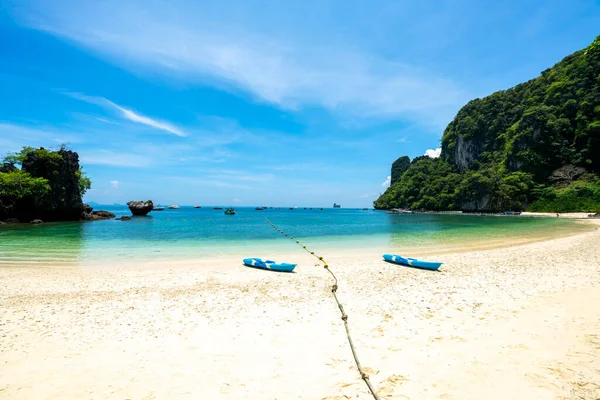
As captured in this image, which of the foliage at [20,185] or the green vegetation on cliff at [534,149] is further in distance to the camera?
the green vegetation on cliff at [534,149]

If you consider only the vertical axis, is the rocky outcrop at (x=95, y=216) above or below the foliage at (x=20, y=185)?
below

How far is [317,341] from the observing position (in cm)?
666

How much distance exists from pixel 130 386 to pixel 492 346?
24.3 feet

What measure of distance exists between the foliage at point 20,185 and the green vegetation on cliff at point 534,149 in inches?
4958

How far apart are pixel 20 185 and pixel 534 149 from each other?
140 m

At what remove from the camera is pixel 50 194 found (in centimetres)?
5484

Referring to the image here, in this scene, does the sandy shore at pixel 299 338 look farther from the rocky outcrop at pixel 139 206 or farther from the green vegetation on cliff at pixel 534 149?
the green vegetation on cliff at pixel 534 149

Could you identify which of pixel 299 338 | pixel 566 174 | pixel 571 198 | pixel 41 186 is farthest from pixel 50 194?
pixel 566 174

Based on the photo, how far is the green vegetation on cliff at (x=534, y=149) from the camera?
288ft

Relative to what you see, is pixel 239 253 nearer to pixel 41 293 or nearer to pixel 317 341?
pixel 41 293

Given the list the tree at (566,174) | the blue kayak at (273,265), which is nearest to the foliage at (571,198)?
the tree at (566,174)

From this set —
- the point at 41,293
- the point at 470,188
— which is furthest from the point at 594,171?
the point at 41,293

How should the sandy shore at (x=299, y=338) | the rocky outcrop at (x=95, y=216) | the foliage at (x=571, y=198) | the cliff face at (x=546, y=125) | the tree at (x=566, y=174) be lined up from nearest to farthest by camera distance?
1. the sandy shore at (x=299, y=338)
2. the rocky outcrop at (x=95, y=216)
3. the foliage at (x=571, y=198)
4. the tree at (x=566, y=174)
5. the cliff face at (x=546, y=125)

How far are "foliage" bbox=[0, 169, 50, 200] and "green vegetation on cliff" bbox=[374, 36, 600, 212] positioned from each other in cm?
12594
